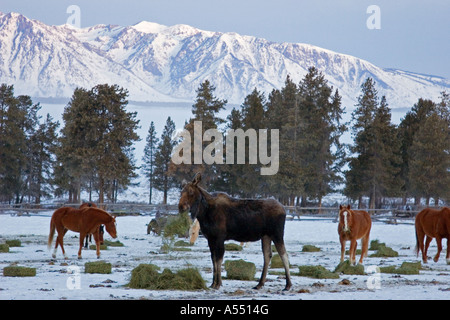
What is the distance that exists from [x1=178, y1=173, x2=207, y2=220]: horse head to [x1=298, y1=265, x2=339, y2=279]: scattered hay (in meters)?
4.58

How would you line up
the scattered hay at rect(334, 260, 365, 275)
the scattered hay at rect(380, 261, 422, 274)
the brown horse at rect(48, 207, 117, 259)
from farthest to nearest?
the brown horse at rect(48, 207, 117, 259), the scattered hay at rect(380, 261, 422, 274), the scattered hay at rect(334, 260, 365, 275)

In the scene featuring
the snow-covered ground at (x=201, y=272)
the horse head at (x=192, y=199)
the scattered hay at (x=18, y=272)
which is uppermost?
the horse head at (x=192, y=199)

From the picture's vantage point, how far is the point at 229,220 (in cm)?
1523

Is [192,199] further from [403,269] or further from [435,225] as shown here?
[435,225]

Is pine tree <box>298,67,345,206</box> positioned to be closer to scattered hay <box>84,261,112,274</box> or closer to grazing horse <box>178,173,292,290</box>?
scattered hay <box>84,261,112,274</box>

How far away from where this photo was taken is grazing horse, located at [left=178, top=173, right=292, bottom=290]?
49.2 ft

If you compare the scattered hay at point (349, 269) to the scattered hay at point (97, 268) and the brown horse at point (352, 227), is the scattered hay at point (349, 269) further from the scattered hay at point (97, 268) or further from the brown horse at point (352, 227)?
the scattered hay at point (97, 268)

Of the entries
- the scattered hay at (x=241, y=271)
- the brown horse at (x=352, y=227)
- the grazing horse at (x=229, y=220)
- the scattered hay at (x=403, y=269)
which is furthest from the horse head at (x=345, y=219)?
the grazing horse at (x=229, y=220)

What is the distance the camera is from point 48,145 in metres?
83.9

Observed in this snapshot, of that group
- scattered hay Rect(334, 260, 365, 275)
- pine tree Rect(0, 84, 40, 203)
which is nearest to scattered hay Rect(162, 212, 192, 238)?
scattered hay Rect(334, 260, 365, 275)

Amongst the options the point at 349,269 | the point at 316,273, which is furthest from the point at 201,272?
the point at 349,269

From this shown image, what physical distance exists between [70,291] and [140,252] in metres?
12.4

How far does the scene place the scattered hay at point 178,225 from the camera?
15453mm

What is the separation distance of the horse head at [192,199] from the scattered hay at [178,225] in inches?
11.2
